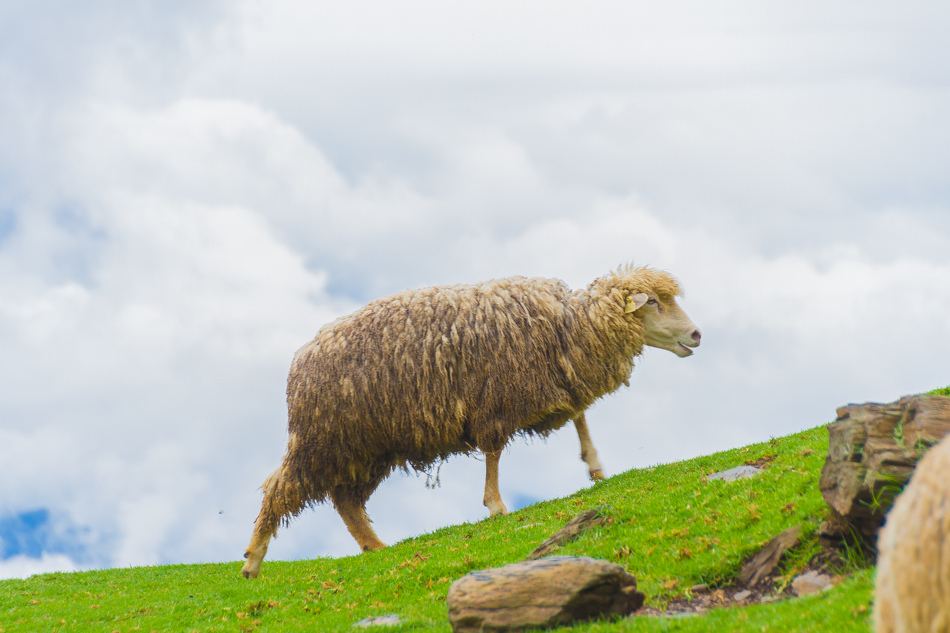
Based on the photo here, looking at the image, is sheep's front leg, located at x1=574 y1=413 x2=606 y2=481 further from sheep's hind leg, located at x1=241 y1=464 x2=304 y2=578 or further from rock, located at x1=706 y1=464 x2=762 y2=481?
sheep's hind leg, located at x1=241 y1=464 x2=304 y2=578

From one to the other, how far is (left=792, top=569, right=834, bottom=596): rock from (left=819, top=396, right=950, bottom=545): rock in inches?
17.0

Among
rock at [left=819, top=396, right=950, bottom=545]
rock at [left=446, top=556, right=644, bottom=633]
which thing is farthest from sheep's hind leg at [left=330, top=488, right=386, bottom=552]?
rock at [left=819, top=396, right=950, bottom=545]

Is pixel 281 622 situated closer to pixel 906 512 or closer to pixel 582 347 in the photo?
pixel 582 347

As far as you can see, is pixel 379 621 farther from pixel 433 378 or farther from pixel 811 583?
pixel 433 378

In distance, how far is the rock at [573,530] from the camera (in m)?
10.7

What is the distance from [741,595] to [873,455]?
2.01 metres

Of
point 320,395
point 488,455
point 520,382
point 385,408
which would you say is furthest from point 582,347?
point 320,395

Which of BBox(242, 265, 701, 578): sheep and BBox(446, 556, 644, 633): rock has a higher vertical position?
BBox(242, 265, 701, 578): sheep

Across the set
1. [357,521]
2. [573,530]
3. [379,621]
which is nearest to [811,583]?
[573,530]

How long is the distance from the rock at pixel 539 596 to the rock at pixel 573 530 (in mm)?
2990

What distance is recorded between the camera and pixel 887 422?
7824mm

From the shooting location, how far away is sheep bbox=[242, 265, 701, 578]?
15352mm

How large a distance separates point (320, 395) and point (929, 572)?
1302 centimetres

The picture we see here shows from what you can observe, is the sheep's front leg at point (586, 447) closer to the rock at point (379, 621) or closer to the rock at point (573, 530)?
the rock at point (573, 530)
